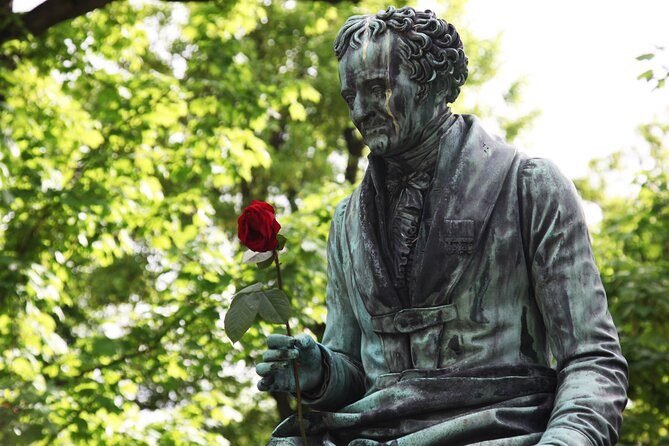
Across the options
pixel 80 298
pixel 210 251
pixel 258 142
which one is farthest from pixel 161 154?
pixel 80 298

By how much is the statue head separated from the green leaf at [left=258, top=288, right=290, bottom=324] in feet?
2.10

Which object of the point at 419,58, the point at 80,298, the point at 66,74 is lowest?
the point at 80,298

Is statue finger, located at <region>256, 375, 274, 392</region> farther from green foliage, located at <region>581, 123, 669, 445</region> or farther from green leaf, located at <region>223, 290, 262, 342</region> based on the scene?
green foliage, located at <region>581, 123, 669, 445</region>

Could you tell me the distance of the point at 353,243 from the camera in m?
4.69

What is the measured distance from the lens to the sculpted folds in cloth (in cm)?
420

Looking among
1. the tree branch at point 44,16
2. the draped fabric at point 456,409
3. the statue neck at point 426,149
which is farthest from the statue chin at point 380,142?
the tree branch at point 44,16

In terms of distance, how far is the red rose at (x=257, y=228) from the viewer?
13.4ft

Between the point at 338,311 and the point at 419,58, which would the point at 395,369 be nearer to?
A: the point at 338,311

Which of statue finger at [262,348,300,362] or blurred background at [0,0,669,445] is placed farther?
blurred background at [0,0,669,445]

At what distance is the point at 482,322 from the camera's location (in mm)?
4320

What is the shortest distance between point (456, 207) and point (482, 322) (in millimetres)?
392

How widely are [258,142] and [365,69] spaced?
31.7ft

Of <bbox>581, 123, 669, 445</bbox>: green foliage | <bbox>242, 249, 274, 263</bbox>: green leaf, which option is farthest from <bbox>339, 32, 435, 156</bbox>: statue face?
<bbox>581, 123, 669, 445</bbox>: green foliage

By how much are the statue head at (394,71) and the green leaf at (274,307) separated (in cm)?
64
